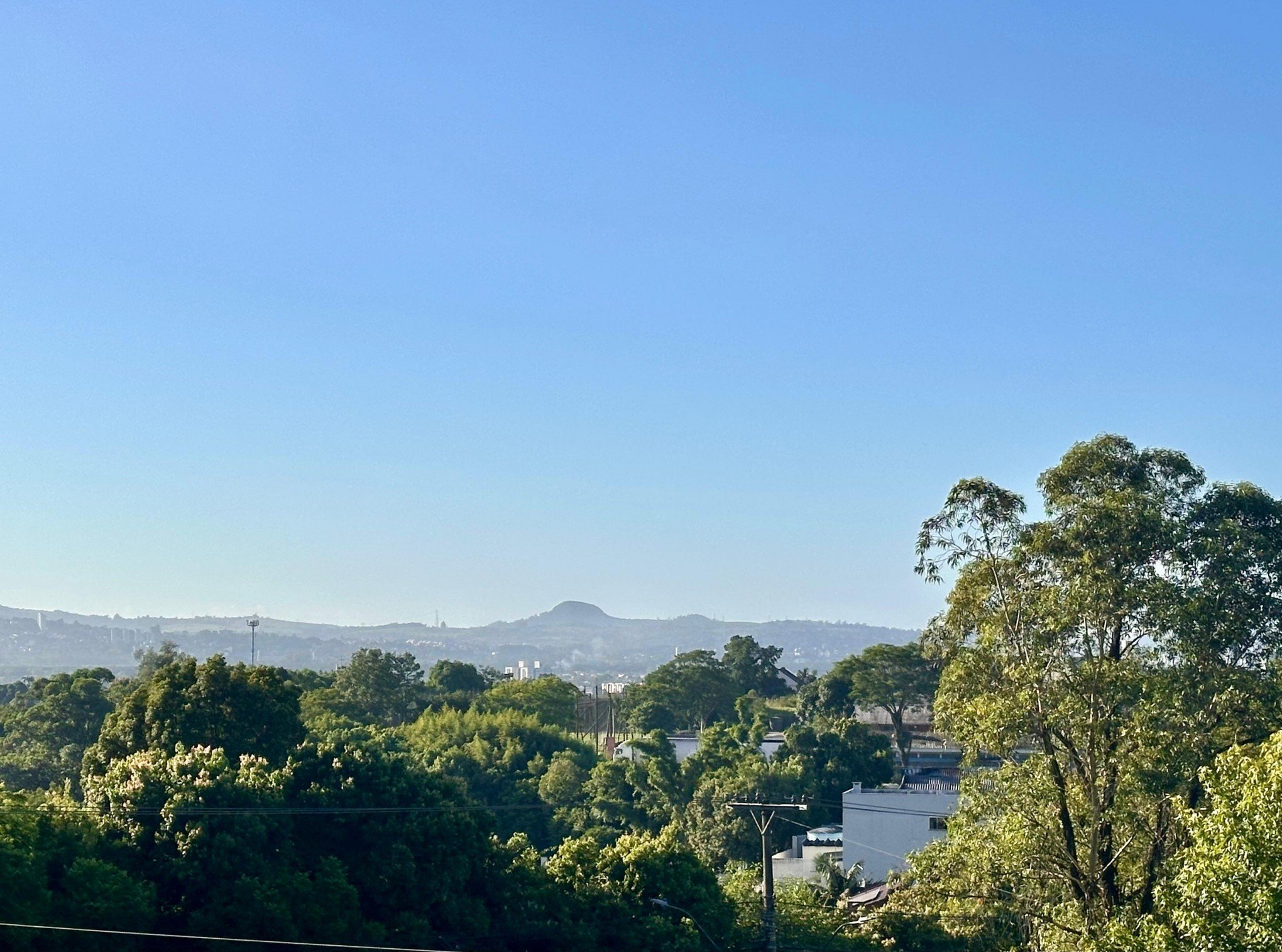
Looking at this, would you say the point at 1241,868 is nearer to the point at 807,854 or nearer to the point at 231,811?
the point at 231,811

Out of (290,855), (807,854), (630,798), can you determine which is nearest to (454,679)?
(630,798)

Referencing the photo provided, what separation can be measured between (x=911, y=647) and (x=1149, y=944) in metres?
55.5

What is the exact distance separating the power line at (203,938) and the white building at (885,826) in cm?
2098

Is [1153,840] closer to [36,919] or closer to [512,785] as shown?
[36,919]

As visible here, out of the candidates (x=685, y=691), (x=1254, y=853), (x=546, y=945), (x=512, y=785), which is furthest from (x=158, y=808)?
(x=685, y=691)

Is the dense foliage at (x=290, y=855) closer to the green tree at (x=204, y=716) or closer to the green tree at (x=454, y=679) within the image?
the green tree at (x=204, y=716)

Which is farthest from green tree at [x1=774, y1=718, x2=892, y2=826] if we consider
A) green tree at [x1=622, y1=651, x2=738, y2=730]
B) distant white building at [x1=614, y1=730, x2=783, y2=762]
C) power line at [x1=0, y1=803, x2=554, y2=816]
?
green tree at [x1=622, y1=651, x2=738, y2=730]

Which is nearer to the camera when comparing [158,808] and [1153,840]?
[1153,840]

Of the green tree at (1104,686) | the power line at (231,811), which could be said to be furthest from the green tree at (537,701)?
the green tree at (1104,686)

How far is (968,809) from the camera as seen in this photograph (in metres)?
21.4

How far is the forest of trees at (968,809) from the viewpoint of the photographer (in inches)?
785

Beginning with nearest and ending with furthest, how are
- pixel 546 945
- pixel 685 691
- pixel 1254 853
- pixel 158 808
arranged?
pixel 1254 853 → pixel 158 808 → pixel 546 945 → pixel 685 691

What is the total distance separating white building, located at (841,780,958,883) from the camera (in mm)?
42688

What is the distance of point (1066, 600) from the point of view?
20.8 meters
